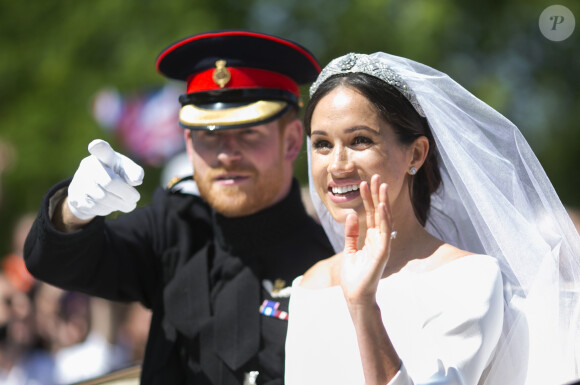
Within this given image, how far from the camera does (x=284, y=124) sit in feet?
10.9

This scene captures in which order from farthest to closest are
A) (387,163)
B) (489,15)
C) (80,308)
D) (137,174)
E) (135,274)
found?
1. (489,15)
2. (80,308)
3. (135,274)
4. (137,174)
5. (387,163)

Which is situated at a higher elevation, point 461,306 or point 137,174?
point 137,174

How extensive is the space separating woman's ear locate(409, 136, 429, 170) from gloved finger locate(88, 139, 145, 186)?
880mm

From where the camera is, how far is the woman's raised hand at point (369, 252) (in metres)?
2.04

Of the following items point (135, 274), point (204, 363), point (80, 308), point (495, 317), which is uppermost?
point (495, 317)

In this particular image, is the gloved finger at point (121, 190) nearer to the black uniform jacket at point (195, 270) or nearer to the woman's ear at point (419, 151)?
the black uniform jacket at point (195, 270)

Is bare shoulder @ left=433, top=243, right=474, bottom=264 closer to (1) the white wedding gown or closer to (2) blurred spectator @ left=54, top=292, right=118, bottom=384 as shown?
(1) the white wedding gown

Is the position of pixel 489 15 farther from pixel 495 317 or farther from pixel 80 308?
pixel 495 317

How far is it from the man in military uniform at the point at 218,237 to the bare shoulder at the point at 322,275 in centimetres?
44

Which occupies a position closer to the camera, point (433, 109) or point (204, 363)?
point (433, 109)

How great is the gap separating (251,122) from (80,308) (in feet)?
9.30

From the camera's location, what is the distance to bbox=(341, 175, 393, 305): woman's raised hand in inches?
80.2

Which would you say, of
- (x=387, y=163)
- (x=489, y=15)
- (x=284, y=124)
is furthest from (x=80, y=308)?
(x=489, y=15)

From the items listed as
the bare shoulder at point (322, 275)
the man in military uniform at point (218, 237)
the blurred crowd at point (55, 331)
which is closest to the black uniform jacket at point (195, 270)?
the man in military uniform at point (218, 237)
